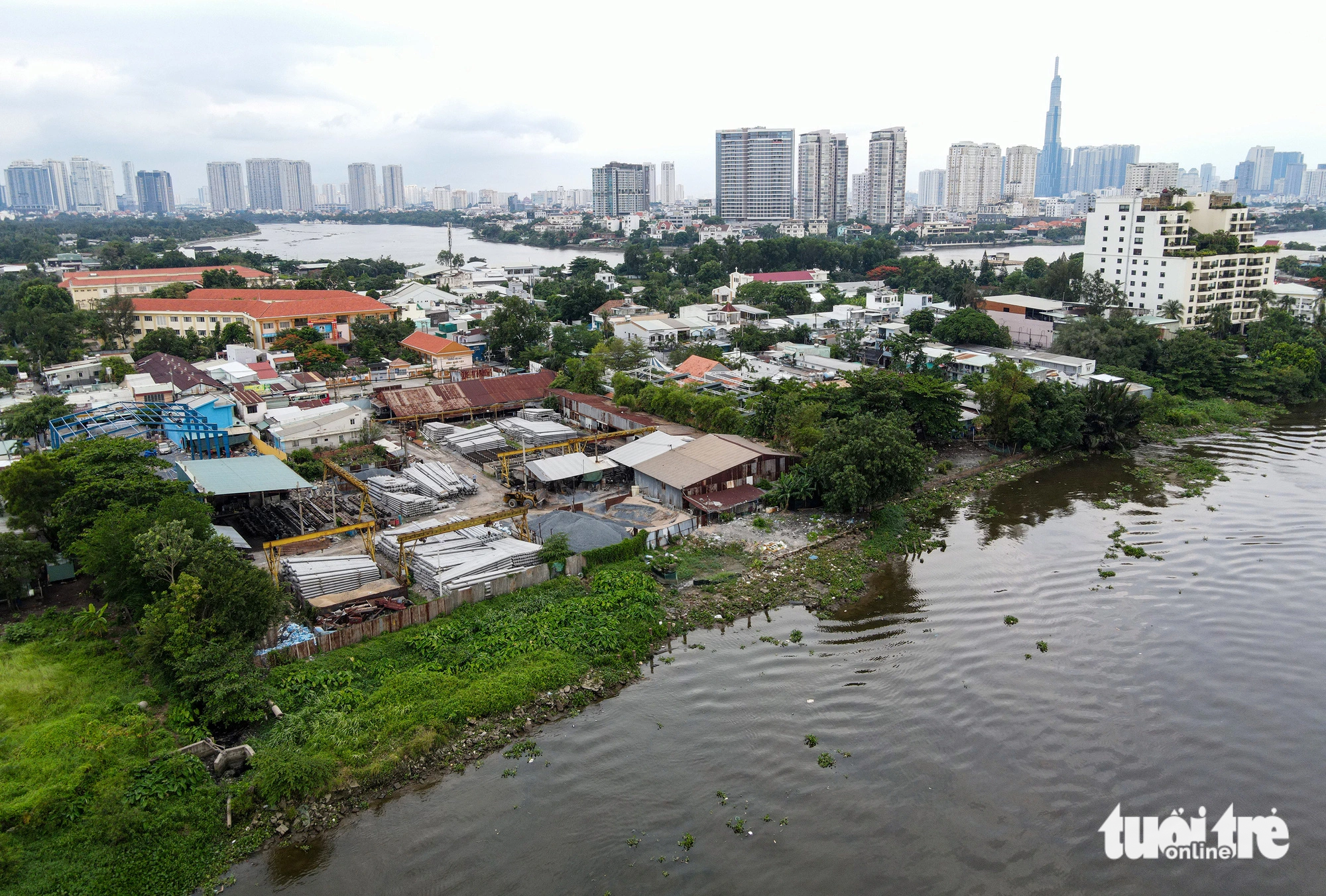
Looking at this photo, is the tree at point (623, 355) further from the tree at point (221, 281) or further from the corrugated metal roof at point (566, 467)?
the tree at point (221, 281)

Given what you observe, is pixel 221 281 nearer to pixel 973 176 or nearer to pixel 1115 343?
pixel 1115 343

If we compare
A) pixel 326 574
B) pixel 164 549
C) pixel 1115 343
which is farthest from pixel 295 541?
pixel 1115 343

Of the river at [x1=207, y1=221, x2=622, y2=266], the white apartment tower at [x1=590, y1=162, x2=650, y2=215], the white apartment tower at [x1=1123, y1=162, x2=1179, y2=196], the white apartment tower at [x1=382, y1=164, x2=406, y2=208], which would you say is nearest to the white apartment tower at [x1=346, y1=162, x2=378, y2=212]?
the white apartment tower at [x1=382, y1=164, x2=406, y2=208]

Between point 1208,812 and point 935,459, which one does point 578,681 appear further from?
point 935,459

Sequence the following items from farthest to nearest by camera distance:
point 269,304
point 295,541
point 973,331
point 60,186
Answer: point 60,186, point 269,304, point 973,331, point 295,541

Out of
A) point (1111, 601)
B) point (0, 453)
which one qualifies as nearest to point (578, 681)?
point (1111, 601)

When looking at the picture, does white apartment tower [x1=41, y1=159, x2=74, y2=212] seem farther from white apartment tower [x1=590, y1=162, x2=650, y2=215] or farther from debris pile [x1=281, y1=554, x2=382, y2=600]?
debris pile [x1=281, y1=554, x2=382, y2=600]
